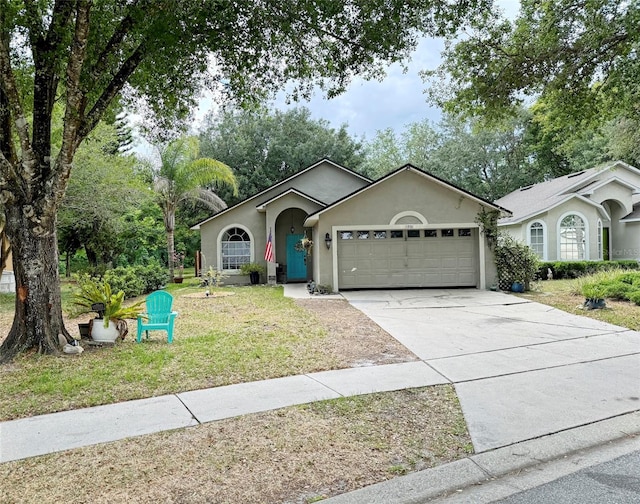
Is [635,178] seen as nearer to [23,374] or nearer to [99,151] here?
[99,151]

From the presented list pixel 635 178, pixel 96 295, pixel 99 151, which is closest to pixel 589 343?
pixel 96 295

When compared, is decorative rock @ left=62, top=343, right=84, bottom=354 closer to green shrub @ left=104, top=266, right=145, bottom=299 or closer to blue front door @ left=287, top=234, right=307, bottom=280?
green shrub @ left=104, top=266, right=145, bottom=299

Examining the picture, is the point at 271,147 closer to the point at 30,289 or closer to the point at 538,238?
the point at 538,238

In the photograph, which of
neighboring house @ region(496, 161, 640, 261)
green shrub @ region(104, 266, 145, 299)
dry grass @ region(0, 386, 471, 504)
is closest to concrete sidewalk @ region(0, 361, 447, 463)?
dry grass @ region(0, 386, 471, 504)

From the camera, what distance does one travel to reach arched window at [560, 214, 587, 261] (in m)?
21.5

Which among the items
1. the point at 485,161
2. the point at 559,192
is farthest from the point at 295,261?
the point at 485,161

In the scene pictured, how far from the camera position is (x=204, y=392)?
5.53 meters

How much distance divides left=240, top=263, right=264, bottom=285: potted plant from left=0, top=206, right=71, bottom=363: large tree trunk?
12571 mm

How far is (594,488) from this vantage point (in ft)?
11.2

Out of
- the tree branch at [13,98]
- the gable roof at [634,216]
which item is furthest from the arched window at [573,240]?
the tree branch at [13,98]

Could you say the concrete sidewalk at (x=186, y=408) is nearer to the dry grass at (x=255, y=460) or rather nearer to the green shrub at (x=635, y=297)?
the dry grass at (x=255, y=460)

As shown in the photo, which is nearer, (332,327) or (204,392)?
(204,392)

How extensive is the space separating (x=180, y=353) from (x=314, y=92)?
578cm

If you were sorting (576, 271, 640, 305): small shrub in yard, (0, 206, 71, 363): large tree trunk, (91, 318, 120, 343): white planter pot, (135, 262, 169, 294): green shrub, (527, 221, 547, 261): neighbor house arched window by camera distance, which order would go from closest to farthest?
1. (0, 206, 71, 363): large tree trunk
2. (91, 318, 120, 343): white planter pot
3. (576, 271, 640, 305): small shrub in yard
4. (135, 262, 169, 294): green shrub
5. (527, 221, 547, 261): neighbor house arched window
